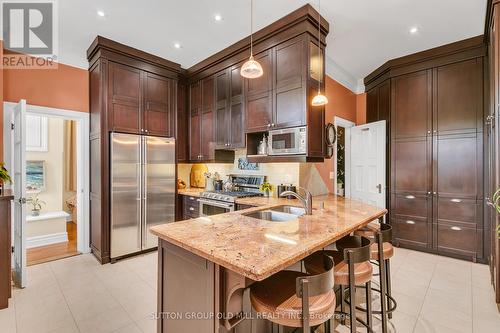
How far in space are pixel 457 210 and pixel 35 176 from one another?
7515 mm

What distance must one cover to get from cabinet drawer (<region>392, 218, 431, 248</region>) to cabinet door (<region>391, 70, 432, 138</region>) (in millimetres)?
1415

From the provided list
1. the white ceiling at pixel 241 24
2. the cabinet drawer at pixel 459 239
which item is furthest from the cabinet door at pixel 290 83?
the cabinet drawer at pixel 459 239

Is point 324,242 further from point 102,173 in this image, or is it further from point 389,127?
point 389,127

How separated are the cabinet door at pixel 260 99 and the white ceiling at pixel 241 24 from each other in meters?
0.47

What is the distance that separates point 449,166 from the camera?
12.1 ft

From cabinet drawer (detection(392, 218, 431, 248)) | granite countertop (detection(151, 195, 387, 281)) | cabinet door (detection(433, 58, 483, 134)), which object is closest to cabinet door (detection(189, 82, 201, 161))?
granite countertop (detection(151, 195, 387, 281))

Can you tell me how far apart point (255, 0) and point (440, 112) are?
10.6 feet

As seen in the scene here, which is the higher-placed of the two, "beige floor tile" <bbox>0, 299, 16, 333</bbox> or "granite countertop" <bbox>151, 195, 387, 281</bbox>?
"granite countertop" <bbox>151, 195, 387, 281</bbox>

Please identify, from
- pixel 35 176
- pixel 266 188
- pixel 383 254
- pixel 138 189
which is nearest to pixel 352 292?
pixel 383 254

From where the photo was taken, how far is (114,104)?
3643mm

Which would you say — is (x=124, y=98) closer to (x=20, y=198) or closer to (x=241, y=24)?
(x=20, y=198)

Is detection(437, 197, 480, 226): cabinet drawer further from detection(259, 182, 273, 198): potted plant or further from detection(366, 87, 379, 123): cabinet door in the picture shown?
detection(259, 182, 273, 198): potted plant

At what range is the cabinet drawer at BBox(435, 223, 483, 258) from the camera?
11.4 feet

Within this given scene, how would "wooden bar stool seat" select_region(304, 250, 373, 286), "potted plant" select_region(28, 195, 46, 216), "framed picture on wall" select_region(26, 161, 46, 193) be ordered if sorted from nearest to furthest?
"wooden bar stool seat" select_region(304, 250, 373, 286) → "potted plant" select_region(28, 195, 46, 216) → "framed picture on wall" select_region(26, 161, 46, 193)
